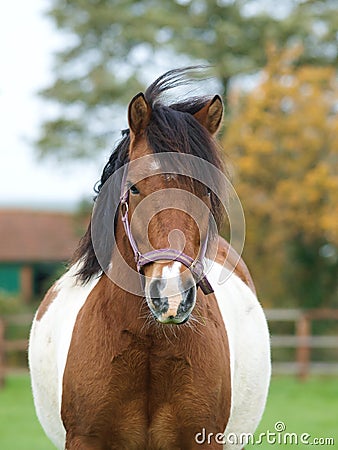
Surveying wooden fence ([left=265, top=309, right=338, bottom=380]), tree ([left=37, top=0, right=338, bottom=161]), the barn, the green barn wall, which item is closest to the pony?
wooden fence ([left=265, top=309, right=338, bottom=380])

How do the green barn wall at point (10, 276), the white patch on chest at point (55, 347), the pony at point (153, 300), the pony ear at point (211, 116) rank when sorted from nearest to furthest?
the pony at point (153, 300) → the pony ear at point (211, 116) → the white patch on chest at point (55, 347) → the green barn wall at point (10, 276)

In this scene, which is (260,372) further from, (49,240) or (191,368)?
(49,240)

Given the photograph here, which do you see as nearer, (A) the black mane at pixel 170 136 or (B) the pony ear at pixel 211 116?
(A) the black mane at pixel 170 136

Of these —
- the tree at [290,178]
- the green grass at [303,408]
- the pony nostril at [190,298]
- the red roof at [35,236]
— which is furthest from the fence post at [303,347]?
the red roof at [35,236]

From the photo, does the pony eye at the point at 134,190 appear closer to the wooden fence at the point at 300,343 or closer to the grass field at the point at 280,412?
the grass field at the point at 280,412

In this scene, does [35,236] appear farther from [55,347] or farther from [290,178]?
[55,347]

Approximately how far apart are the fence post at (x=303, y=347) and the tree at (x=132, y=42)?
37.0 ft

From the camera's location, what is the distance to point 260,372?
452 centimetres

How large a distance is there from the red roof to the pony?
24.1 meters

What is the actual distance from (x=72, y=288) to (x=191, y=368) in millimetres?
1021

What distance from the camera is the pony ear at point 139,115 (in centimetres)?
345

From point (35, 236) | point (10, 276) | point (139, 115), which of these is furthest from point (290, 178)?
point (139, 115)

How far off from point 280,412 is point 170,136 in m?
8.31

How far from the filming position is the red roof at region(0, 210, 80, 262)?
94.4ft
